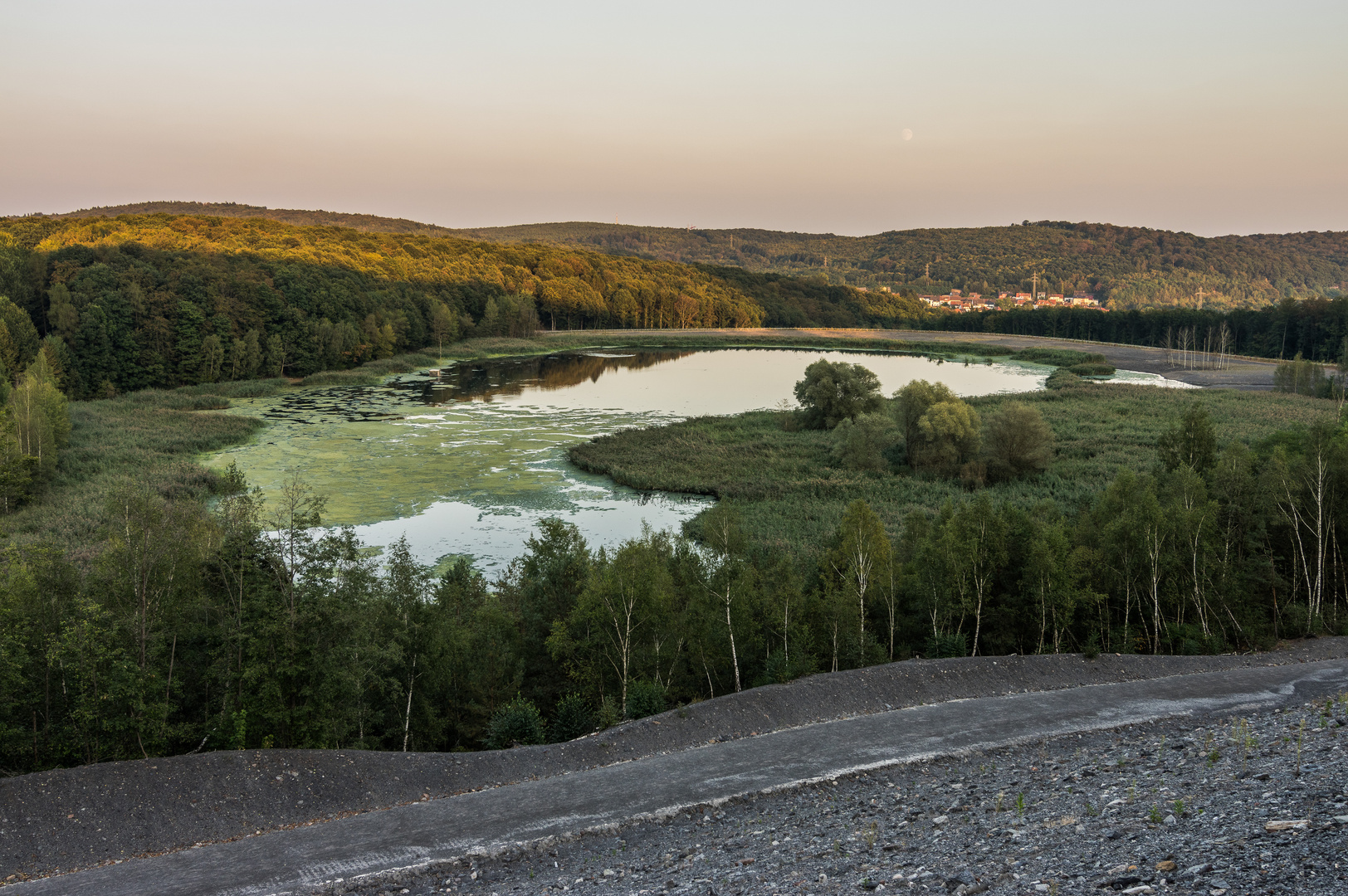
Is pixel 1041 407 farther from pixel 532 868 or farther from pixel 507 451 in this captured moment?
pixel 532 868

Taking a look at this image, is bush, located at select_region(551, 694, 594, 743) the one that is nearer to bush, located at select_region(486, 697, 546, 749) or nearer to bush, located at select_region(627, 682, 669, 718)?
bush, located at select_region(486, 697, 546, 749)

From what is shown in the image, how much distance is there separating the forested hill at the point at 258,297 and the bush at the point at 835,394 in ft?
184

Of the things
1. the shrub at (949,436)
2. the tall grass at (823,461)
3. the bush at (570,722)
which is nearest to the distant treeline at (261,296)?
the tall grass at (823,461)

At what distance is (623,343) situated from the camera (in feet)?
468

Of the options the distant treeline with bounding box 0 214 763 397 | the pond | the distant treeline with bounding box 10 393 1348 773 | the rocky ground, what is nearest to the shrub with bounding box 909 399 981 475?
the pond

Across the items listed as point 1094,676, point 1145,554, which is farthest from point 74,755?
point 1145,554

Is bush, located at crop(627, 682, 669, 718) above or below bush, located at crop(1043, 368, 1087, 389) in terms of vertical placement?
below

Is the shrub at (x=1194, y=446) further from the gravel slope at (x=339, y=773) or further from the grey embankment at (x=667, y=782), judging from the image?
the gravel slope at (x=339, y=773)

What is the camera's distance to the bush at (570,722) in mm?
16688

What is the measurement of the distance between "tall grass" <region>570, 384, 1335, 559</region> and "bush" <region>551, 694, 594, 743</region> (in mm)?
13524

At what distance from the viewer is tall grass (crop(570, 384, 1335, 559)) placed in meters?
36.5

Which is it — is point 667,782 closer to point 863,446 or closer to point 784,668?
point 784,668

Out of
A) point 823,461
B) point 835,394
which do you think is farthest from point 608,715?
point 835,394

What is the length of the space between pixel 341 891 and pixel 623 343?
135 m
